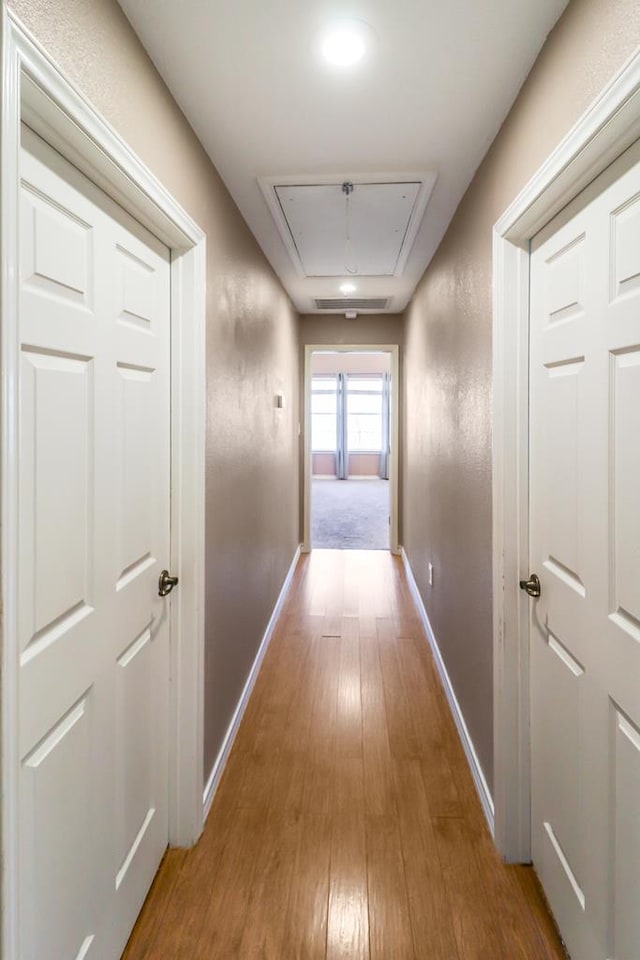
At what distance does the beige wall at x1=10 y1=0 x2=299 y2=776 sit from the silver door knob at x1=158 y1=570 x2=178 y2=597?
0.78 ft

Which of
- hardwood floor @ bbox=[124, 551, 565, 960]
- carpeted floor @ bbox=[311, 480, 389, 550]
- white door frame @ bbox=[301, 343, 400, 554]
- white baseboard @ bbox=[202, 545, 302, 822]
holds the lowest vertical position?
hardwood floor @ bbox=[124, 551, 565, 960]

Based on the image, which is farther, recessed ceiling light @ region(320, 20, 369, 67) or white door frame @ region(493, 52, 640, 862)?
white door frame @ region(493, 52, 640, 862)

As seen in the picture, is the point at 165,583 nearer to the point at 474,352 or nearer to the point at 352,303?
the point at 474,352

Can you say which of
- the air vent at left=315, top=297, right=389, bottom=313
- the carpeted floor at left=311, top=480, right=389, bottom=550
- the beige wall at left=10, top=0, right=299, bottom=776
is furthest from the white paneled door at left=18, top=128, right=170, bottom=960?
the carpeted floor at left=311, top=480, right=389, bottom=550

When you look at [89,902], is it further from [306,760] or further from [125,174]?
[125,174]

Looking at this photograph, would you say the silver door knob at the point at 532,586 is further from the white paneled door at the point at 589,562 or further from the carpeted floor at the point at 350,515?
the carpeted floor at the point at 350,515

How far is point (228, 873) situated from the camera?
1.57 metres

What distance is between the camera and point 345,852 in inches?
65.2

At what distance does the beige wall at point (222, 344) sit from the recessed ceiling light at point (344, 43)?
47cm

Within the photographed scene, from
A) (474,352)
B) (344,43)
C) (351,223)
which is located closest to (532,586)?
(474,352)

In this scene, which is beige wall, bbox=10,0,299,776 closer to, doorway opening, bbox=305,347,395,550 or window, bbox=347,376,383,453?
doorway opening, bbox=305,347,395,550

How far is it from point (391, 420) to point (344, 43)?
13.2 feet

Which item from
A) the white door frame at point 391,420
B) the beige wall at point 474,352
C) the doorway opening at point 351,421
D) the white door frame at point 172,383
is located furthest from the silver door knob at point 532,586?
the doorway opening at point 351,421

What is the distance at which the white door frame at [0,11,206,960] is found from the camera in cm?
79
